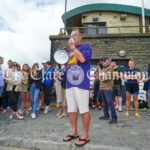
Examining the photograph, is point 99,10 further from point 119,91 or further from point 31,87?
point 31,87

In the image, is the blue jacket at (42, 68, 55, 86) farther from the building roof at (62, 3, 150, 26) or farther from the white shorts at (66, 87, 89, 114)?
the building roof at (62, 3, 150, 26)

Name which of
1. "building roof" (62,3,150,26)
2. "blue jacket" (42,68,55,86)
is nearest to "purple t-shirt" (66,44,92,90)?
"blue jacket" (42,68,55,86)

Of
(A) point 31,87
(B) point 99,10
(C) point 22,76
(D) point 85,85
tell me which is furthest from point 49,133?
(B) point 99,10

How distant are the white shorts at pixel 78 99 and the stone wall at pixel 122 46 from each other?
8.18m

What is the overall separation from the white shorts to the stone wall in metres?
8.18

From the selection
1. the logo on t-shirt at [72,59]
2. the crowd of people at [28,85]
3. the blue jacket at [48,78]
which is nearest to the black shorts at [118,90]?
the crowd of people at [28,85]

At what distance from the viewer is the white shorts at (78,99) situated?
233 cm

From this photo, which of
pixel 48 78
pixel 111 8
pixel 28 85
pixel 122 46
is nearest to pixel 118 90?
pixel 48 78

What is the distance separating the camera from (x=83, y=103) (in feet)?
7.68

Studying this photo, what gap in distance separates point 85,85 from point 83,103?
32 cm

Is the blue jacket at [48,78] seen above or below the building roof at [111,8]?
below

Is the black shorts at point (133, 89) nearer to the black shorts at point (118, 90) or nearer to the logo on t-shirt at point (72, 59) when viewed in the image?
the black shorts at point (118, 90)

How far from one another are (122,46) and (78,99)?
355 inches

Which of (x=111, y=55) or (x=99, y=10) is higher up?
(x=99, y=10)
